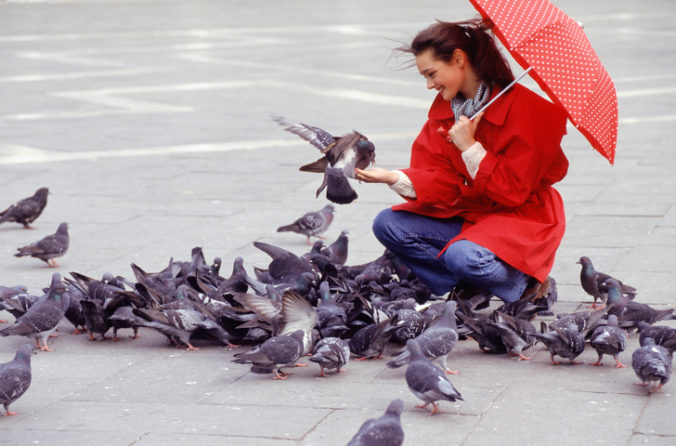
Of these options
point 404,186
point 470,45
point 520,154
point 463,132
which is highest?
point 470,45

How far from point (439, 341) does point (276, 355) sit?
0.69m

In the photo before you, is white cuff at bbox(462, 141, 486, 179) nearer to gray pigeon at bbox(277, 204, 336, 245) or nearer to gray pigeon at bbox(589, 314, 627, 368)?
gray pigeon at bbox(589, 314, 627, 368)

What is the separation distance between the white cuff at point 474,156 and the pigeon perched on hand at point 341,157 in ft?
1.43

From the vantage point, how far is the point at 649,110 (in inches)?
488

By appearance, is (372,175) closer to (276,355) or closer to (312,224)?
(276,355)

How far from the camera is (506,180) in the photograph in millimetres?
5105

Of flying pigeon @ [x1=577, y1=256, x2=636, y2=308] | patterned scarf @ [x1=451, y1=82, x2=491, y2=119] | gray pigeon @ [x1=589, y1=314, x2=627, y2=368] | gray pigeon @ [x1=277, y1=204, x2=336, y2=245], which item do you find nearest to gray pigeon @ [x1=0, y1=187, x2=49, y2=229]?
gray pigeon @ [x1=277, y1=204, x2=336, y2=245]

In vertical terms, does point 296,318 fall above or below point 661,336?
above

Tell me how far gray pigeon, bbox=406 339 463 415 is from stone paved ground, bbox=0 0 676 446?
0.11 meters

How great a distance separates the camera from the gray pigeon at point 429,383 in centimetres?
408

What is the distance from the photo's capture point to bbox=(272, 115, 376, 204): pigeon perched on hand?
16.6 ft

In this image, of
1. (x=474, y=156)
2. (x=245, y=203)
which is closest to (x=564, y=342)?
(x=474, y=156)

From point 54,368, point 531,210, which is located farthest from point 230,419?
point 531,210

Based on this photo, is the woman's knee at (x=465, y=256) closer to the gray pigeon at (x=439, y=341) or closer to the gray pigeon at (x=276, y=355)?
the gray pigeon at (x=439, y=341)
